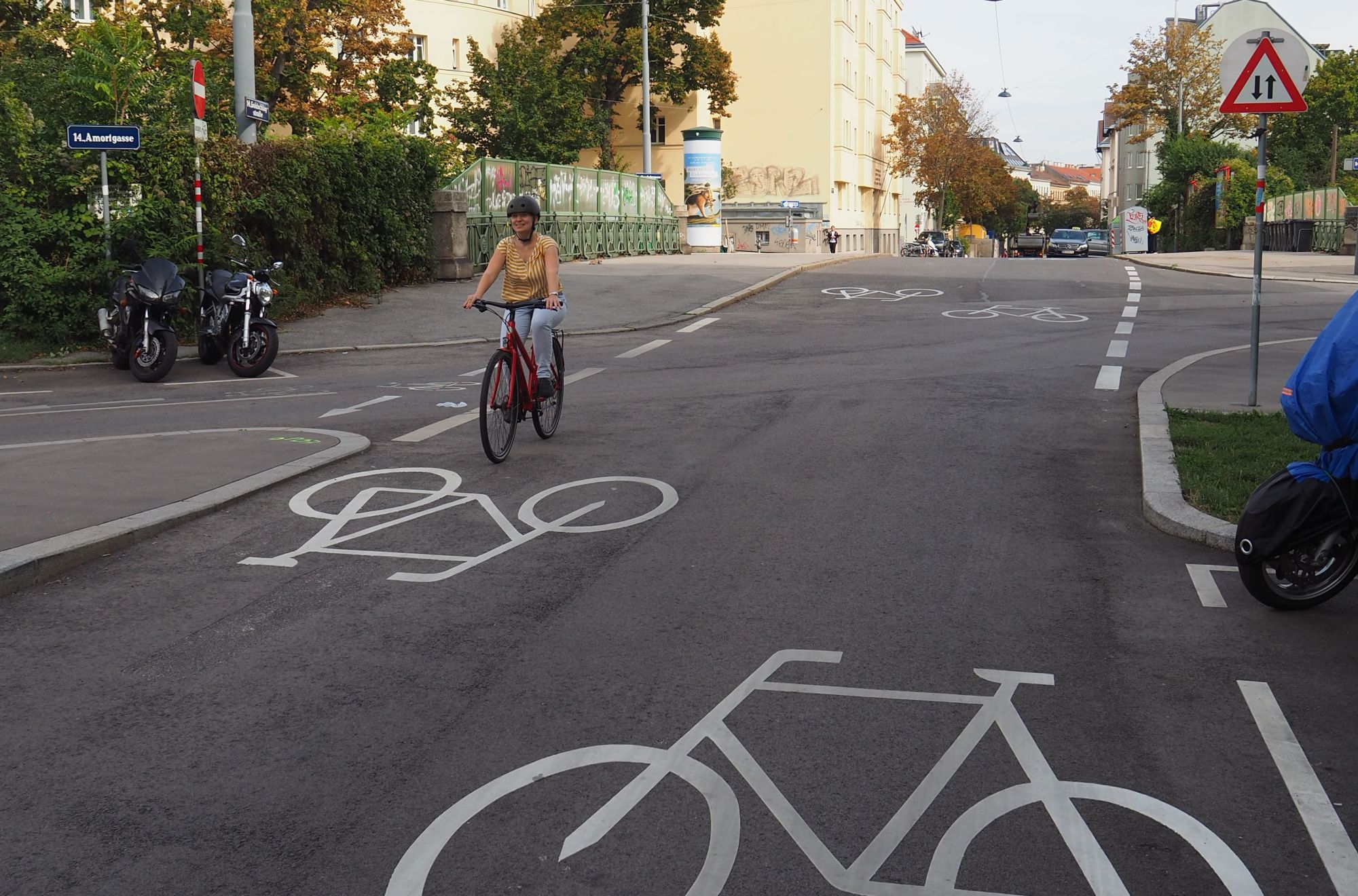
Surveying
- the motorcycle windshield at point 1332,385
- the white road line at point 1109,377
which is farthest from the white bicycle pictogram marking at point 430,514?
the white road line at point 1109,377

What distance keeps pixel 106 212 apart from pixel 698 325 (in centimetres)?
780

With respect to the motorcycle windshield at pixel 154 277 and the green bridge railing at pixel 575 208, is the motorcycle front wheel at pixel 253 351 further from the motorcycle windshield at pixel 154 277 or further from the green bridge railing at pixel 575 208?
the green bridge railing at pixel 575 208

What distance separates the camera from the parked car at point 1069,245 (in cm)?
6888

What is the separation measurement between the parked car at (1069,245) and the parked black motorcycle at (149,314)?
58.8m

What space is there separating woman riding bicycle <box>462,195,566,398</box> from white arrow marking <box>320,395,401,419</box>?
2.33 metres

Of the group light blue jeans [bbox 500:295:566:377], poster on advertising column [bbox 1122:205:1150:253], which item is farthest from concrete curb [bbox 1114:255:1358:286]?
poster on advertising column [bbox 1122:205:1150:253]

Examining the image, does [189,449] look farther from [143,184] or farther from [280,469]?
[143,184]

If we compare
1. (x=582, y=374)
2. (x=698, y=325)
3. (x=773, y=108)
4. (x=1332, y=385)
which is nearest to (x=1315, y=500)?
(x=1332, y=385)

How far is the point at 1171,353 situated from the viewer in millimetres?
15148

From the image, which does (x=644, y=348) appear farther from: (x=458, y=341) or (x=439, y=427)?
(x=439, y=427)

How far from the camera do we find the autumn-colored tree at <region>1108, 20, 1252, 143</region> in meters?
64.6

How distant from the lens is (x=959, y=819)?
3742 mm

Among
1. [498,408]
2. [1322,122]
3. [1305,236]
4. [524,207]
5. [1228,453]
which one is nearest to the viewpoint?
[1228,453]

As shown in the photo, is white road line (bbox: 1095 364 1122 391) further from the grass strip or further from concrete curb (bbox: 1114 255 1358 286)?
concrete curb (bbox: 1114 255 1358 286)
